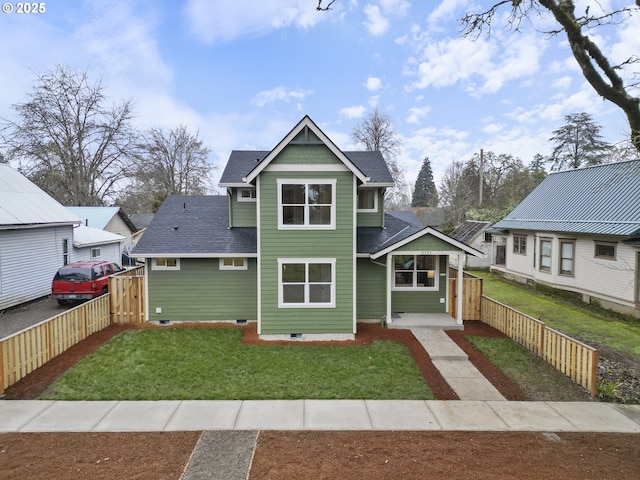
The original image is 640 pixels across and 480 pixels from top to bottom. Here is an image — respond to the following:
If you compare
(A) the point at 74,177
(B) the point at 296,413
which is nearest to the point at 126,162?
(A) the point at 74,177

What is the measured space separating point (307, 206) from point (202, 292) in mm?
5308

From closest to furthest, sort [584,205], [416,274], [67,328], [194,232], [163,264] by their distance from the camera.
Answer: [67,328] → [163,264] → [416,274] → [194,232] → [584,205]

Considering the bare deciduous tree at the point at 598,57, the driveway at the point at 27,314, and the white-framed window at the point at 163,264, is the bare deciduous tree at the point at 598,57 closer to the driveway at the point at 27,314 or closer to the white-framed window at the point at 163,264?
the white-framed window at the point at 163,264

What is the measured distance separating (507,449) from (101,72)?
3824cm

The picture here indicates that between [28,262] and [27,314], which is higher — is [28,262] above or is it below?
above

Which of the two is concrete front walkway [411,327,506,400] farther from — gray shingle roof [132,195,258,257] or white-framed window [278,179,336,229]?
gray shingle roof [132,195,258,257]

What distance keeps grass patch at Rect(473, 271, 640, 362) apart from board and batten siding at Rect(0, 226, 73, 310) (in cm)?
2212

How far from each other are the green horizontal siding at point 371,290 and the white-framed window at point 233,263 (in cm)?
437

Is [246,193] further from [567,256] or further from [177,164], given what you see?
[177,164]

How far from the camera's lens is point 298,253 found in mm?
11484

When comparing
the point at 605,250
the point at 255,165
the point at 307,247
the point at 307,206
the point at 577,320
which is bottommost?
the point at 577,320

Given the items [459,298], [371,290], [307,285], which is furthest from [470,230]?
[307,285]

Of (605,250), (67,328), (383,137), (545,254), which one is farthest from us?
(383,137)

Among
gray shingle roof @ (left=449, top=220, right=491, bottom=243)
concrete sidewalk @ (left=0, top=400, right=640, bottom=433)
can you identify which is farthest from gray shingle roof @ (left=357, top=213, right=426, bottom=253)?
gray shingle roof @ (left=449, top=220, right=491, bottom=243)
